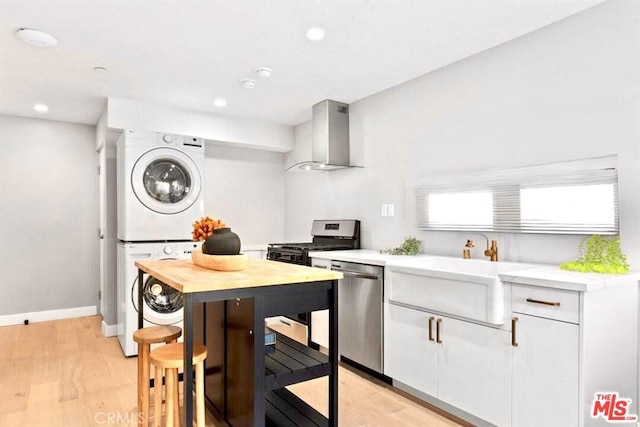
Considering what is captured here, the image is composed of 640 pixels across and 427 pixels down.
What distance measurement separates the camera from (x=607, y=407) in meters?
1.84

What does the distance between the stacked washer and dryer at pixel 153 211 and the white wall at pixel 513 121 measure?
5.54ft

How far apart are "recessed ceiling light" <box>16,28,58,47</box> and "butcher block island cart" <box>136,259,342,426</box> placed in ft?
5.36

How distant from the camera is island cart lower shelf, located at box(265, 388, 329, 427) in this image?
202 cm

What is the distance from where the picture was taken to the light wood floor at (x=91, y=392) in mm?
2346

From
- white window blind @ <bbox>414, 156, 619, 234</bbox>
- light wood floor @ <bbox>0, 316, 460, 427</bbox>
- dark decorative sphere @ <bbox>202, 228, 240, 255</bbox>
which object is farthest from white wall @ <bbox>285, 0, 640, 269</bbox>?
dark decorative sphere @ <bbox>202, 228, 240, 255</bbox>

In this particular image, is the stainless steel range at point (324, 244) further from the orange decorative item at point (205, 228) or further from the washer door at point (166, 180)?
the orange decorative item at point (205, 228)

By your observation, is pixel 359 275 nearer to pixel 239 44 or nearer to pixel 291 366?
pixel 291 366

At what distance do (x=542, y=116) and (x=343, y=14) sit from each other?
4.59 ft

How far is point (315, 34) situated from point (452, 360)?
2228 mm

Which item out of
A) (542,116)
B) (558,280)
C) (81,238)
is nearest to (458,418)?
(558,280)

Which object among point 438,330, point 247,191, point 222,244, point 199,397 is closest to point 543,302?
point 438,330

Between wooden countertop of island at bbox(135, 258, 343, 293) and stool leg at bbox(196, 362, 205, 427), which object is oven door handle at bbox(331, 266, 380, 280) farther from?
stool leg at bbox(196, 362, 205, 427)

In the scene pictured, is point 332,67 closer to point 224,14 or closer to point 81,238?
point 224,14

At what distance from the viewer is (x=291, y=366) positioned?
1.88m
